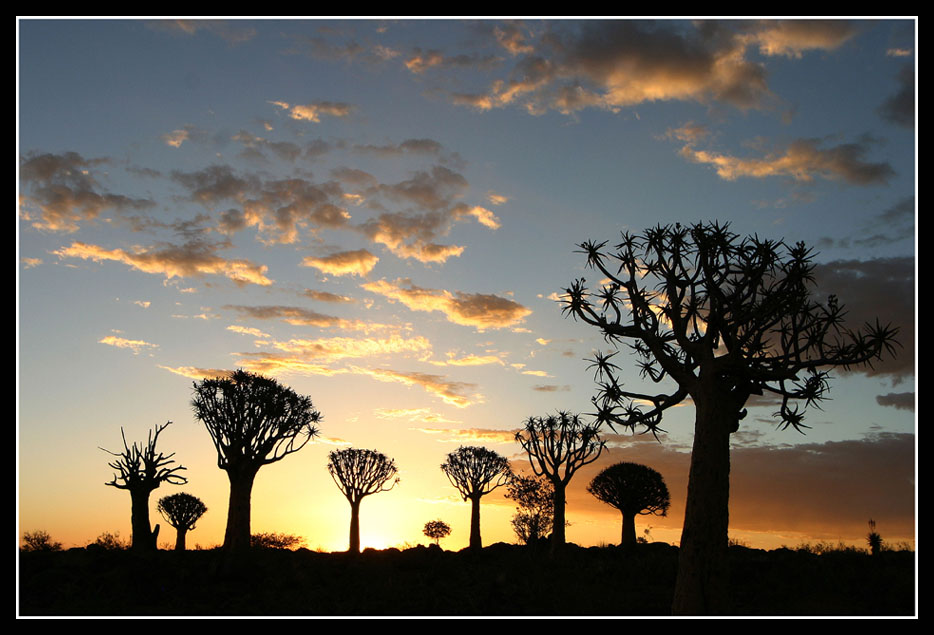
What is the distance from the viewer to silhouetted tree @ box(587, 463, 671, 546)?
38625 millimetres

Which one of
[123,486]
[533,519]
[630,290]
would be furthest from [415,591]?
[533,519]

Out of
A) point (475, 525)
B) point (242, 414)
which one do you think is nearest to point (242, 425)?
point (242, 414)

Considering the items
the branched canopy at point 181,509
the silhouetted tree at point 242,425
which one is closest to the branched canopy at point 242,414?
the silhouetted tree at point 242,425

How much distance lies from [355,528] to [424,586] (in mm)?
20538

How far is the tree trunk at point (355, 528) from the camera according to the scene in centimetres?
3848

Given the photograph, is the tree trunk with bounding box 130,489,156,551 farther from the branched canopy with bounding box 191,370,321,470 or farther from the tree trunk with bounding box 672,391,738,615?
the tree trunk with bounding box 672,391,738,615

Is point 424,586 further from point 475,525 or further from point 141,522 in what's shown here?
point 475,525

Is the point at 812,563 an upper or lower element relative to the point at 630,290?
lower

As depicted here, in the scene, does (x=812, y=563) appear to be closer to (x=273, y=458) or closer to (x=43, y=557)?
(x=273, y=458)

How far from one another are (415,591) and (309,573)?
4.57 metres

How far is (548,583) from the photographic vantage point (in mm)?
20906

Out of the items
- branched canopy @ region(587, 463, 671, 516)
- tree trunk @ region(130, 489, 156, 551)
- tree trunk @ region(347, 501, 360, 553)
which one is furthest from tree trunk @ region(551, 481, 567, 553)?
tree trunk @ region(130, 489, 156, 551)

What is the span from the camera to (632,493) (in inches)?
1519

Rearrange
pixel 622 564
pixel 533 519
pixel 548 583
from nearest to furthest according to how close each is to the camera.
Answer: pixel 548 583 → pixel 622 564 → pixel 533 519
